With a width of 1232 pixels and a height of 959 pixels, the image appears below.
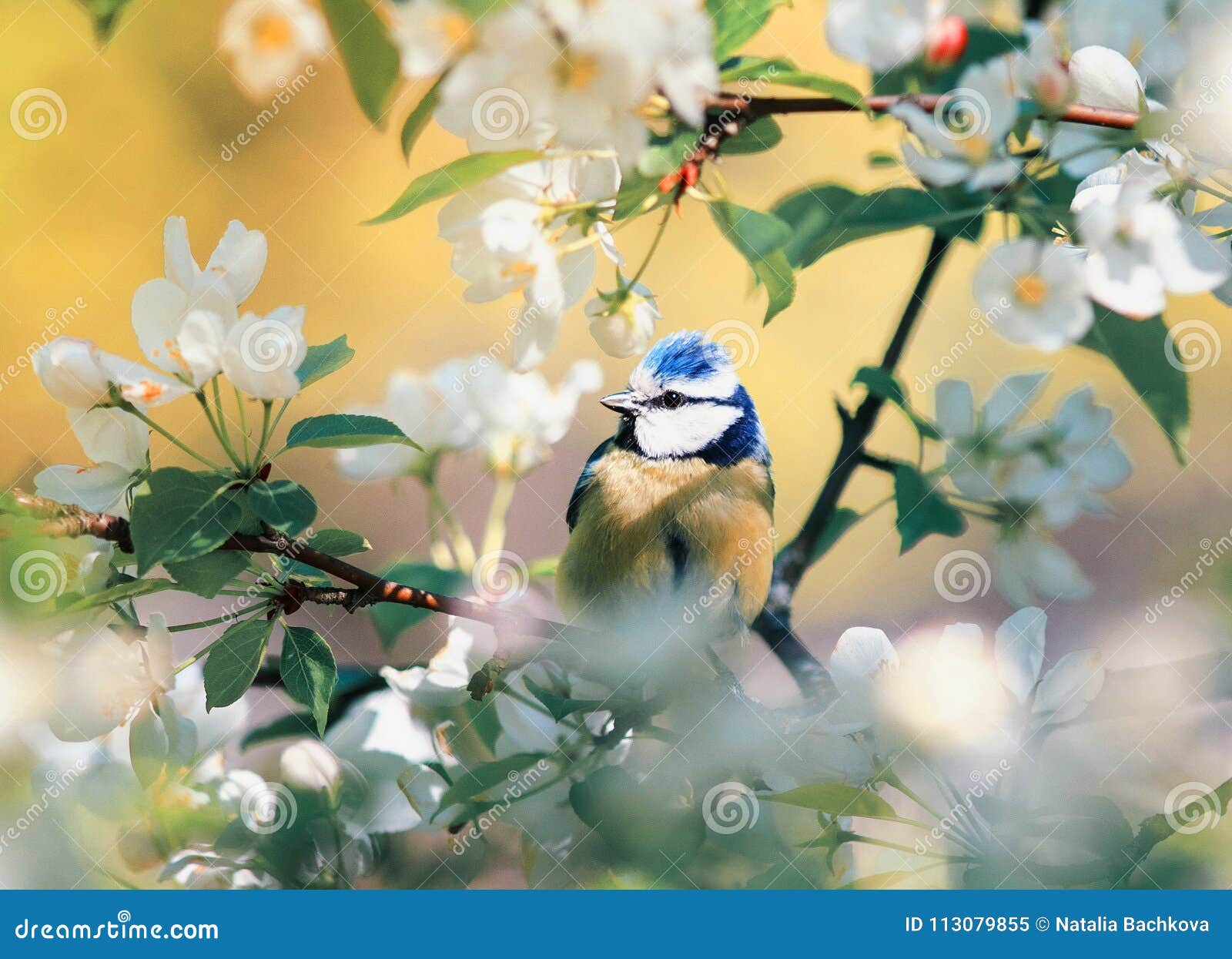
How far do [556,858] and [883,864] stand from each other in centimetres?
22

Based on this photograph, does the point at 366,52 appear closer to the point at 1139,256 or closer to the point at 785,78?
the point at 785,78

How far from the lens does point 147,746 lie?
60 cm

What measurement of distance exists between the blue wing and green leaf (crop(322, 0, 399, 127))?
622 millimetres

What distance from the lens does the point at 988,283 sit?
0.54m

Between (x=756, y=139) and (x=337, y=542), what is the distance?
34 centimetres

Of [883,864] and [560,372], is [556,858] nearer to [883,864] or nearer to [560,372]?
[883,864]

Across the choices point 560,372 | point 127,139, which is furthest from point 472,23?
point 127,139

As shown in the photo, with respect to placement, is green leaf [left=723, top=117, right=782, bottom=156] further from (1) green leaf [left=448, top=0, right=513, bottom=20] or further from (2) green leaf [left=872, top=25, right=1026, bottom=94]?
(1) green leaf [left=448, top=0, right=513, bottom=20]

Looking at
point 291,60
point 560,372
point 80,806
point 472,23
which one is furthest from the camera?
point 560,372

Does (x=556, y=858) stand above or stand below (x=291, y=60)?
below

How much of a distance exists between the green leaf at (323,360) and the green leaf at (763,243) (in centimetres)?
23

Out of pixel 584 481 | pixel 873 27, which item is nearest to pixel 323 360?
pixel 873 27

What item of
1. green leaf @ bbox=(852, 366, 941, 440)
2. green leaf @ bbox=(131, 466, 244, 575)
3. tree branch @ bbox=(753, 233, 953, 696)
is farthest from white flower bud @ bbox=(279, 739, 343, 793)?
green leaf @ bbox=(852, 366, 941, 440)

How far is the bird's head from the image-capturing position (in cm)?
98
